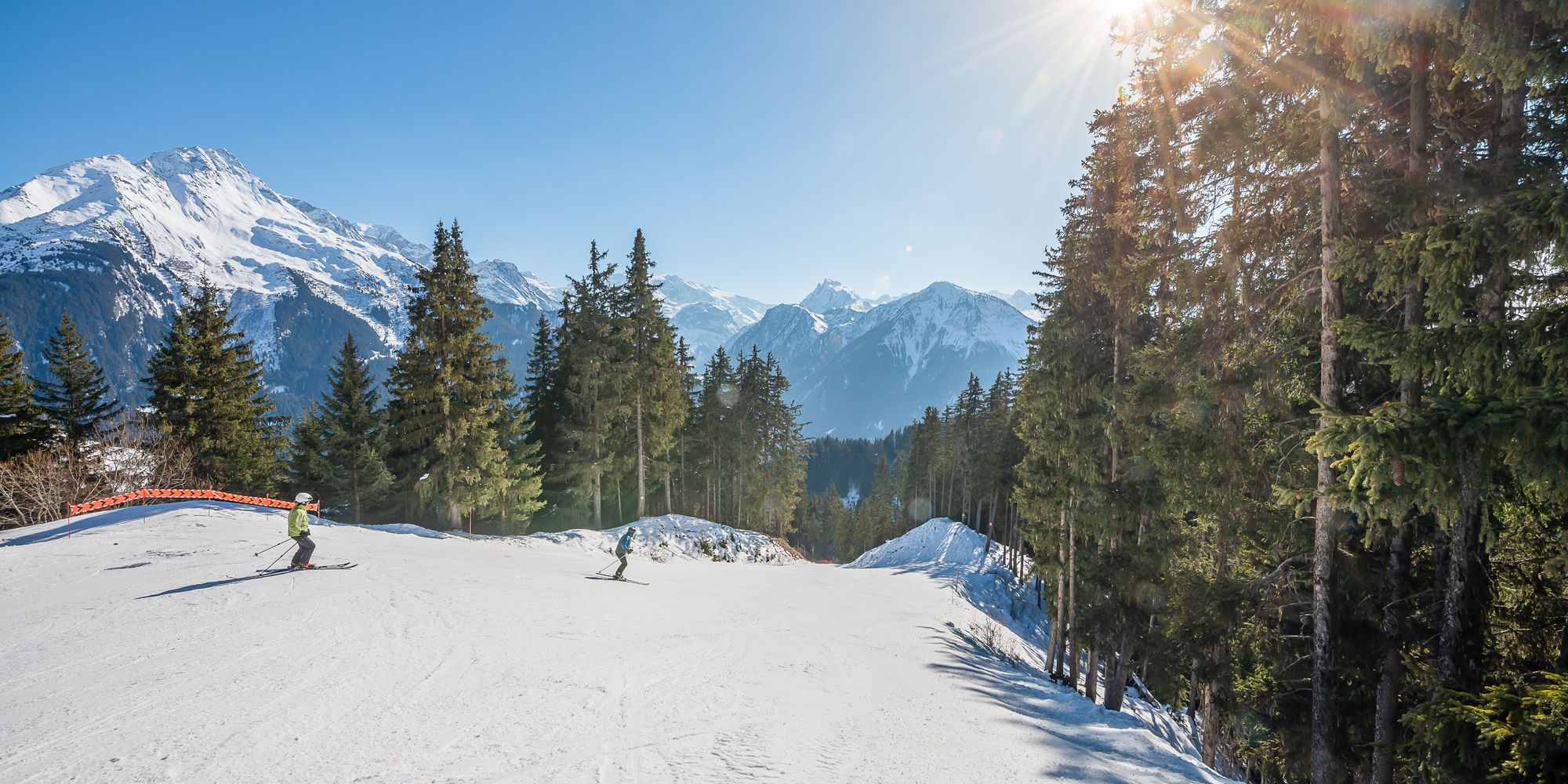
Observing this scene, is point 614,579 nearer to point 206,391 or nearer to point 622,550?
point 622,550

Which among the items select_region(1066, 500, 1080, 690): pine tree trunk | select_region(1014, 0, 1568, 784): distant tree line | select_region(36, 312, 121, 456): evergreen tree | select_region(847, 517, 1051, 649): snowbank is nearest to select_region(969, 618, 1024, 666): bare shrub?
select_region(1066, 500, 1080, 690): pine tree trunk

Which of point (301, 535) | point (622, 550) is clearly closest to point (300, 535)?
point (301, 535)

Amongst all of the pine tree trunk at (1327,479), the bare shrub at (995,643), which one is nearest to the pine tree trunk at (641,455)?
the bare shrub at (995,643)

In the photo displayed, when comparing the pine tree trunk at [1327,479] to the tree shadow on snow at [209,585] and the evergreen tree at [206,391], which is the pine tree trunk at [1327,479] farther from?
the evergreen tree at [206,391]

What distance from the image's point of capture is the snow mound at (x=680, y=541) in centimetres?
2523

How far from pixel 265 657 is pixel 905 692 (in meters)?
8.39

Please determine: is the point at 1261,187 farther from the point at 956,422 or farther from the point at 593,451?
the point at 956,422

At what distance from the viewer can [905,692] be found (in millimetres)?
8867

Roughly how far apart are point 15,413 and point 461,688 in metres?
A: 31.7

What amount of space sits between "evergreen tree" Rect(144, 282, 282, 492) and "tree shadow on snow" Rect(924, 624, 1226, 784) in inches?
1275

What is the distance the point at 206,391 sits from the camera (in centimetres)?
2667

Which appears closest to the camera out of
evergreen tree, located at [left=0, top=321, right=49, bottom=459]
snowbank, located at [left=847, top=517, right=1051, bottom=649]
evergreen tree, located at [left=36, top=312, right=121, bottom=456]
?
evergreen tree, located at [left=0, top=321, right=49, bottom=459]

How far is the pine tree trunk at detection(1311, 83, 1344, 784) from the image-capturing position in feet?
23.1

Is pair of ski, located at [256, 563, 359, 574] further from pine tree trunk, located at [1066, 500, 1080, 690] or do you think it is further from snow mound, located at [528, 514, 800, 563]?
pine tree trunk, located at [1066, 500, 1080, 690]
